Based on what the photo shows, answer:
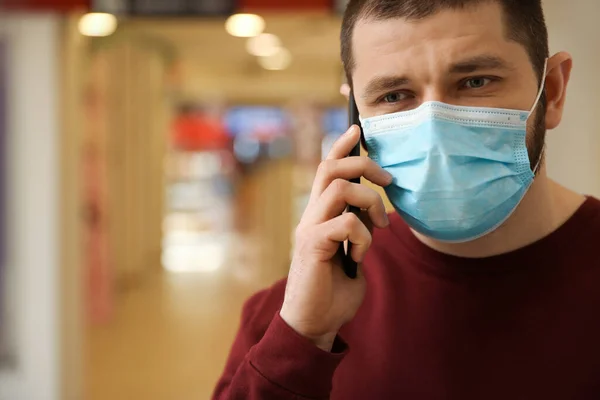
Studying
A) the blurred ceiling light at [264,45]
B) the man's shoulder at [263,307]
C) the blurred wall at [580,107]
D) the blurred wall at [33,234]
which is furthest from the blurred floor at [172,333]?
the man's shoulder at [263,307]

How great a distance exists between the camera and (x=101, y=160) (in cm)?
687

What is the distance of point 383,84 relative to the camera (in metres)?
1.26

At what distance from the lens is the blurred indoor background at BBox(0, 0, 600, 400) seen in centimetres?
376

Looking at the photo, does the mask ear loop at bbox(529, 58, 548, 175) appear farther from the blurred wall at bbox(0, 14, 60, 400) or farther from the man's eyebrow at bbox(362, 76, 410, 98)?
the blurred wall at bbox(0, 14, 60, 400)

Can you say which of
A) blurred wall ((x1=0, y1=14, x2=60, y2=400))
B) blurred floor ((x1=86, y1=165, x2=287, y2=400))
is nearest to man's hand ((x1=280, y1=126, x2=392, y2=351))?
blurred wall ((x1=0, y1=14, x2=60, y2=400))

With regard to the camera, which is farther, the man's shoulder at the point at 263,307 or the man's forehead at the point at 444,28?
the man's shoulder at the point at 263,307

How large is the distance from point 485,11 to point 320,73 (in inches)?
526

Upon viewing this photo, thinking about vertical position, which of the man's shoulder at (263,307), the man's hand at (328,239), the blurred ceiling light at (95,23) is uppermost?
the blurred ceiling light at (95,23)

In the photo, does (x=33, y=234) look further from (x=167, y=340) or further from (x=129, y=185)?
(x=129, y=185)

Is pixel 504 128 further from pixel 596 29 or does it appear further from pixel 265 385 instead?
pixel 596 29

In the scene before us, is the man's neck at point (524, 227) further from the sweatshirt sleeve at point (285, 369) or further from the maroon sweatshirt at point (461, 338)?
the sweatshirt sleeve at point (285, 369)

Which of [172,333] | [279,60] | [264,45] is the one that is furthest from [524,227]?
[279,60]

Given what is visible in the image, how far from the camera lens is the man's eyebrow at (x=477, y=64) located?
3.93ft

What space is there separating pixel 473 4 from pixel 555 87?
272 millimetres
